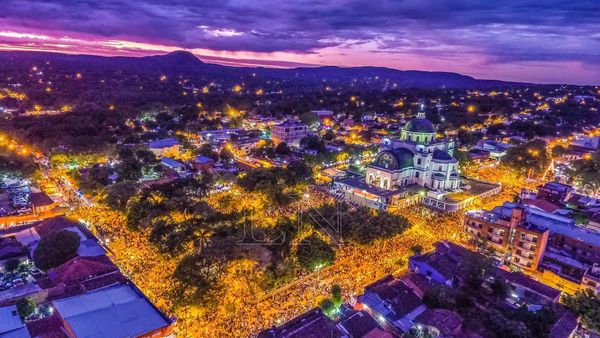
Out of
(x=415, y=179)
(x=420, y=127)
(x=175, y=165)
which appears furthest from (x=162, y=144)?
(x=420, y=127)

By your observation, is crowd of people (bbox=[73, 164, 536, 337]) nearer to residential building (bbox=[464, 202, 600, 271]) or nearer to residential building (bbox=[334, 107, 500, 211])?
residential building (bbox=[464, 202, 600, 271])

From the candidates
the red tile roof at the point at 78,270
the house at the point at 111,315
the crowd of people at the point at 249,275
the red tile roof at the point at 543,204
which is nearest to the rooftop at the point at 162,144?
the crowd of people at the point at 249,275

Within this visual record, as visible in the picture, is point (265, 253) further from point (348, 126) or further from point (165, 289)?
point (348, 126)

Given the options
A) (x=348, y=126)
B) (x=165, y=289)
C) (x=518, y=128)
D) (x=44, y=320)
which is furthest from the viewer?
(x=348, y=126)

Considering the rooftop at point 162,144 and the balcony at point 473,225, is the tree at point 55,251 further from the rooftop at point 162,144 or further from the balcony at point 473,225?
the rooftop at point 162,144

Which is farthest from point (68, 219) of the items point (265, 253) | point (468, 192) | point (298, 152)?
point (468, 192)

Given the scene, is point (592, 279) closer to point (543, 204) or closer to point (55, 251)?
point (543, 204)
